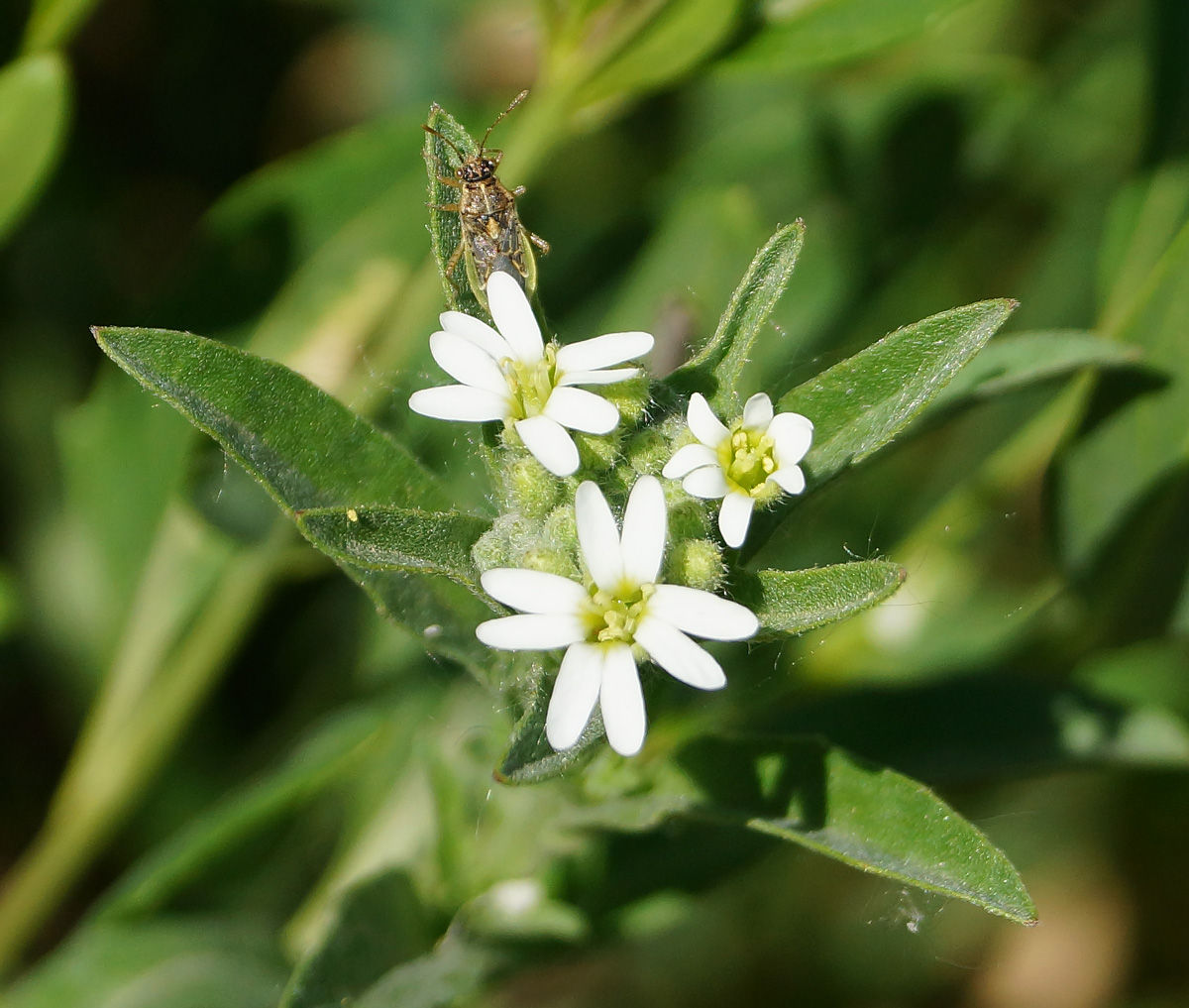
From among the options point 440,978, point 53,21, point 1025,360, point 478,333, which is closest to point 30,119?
point 53,21

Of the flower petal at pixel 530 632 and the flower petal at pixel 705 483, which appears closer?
the flower petal at pixel 530 632

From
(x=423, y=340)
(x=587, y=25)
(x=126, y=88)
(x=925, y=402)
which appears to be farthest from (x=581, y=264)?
(x=925, y=402)

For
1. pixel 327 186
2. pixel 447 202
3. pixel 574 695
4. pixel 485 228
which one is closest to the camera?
pixel 574 695

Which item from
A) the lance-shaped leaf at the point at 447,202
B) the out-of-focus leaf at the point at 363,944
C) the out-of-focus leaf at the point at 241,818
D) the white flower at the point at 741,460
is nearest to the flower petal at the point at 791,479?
the white flower at the point at 741,460

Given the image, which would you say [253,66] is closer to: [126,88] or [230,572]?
[126,88]

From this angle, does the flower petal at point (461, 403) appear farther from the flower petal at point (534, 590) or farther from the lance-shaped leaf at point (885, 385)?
the lance-shaped leaf at point (885, 385)

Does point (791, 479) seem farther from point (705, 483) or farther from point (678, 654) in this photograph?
point (678, 654)
